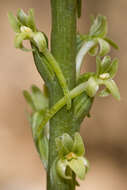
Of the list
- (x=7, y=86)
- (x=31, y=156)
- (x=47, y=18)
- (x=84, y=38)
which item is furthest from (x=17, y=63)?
(x=84, y=38)

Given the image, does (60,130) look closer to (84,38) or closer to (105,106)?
(84,38)

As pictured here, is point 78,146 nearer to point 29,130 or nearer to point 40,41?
point 40,41

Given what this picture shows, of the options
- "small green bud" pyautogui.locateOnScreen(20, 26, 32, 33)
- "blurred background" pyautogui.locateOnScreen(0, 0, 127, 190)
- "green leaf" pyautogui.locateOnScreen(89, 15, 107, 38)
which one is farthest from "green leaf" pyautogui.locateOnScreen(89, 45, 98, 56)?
"blurred background" pyautogui.locateOnScreen(0, 0, 127, 190)

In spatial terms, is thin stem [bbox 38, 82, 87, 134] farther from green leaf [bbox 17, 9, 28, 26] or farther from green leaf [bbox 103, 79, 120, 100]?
green leaf [bbox 17, 9, 28, 26]

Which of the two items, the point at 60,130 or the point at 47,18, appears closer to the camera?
the point at 60,130

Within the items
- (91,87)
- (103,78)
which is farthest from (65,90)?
(103,78)

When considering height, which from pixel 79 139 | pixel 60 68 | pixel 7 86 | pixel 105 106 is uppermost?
pixel 7 86
